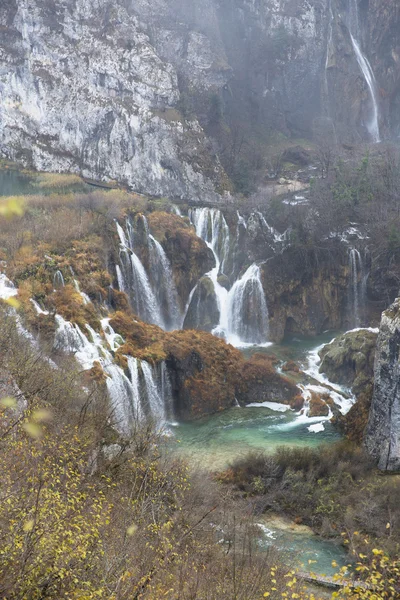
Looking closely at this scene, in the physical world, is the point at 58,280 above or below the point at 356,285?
above

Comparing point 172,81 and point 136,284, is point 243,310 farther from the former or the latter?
point 172,81

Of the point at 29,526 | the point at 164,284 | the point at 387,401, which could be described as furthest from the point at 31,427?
the point at 164,284

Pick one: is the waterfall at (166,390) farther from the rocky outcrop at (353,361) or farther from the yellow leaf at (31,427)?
the yellow leaf at (31,427)

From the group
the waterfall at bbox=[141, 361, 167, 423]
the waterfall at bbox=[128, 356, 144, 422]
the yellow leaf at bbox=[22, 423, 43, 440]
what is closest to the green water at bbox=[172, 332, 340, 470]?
the waterfall at bbox=[141, 361, 167, 423]

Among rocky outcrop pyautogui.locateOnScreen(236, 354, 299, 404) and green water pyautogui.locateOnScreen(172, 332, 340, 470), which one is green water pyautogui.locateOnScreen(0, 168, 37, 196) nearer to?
rocky outcrop pyautogui.locateOnScreen(236, 354, 299, 404)

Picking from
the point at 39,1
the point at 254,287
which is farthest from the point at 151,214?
the point at 39,1

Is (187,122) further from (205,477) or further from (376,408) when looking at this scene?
(205,477)
